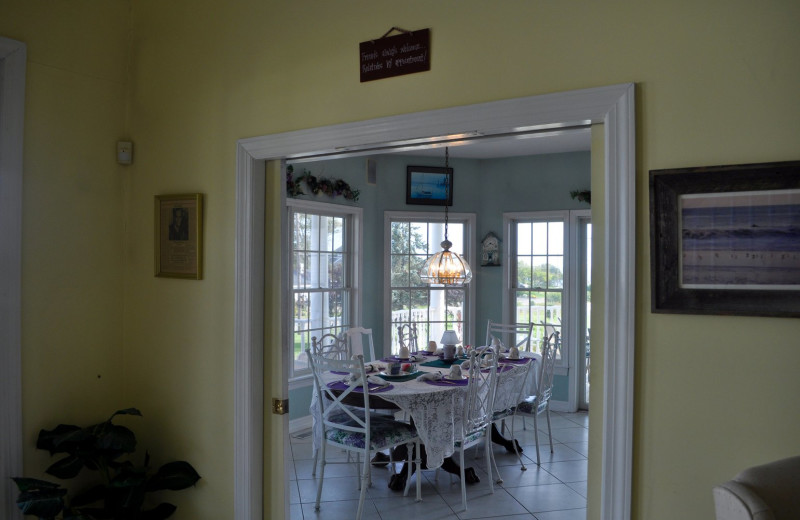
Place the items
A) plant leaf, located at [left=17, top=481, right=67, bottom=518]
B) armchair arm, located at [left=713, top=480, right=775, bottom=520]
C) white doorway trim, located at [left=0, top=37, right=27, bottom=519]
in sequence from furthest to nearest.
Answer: white doorway trim, located at [left=0, top=37, right=27, bottom=519] < plant leaf, located at [left=17, top=481, right=67, bottom=518] < armchair arm, located at [left=713, top=480, right=775, bottom=520]

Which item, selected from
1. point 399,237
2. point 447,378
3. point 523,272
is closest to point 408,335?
point 399,237

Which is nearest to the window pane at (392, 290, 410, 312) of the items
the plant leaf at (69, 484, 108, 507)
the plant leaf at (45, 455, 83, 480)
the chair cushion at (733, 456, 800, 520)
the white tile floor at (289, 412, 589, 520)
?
the white tile floor at (289, 412, 589, 520)

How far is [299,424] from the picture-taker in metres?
5.66

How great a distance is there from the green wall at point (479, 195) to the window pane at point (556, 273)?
572 millimetres

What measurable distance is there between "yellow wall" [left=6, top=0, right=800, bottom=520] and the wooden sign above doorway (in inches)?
1.7

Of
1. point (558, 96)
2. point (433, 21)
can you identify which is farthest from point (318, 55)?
point (558, 96)

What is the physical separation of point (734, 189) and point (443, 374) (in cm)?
306

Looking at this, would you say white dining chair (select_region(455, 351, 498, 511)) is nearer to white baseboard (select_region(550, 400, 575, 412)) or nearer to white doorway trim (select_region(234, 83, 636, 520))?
white doorway trim (select_region(234, 83, 636, 520))

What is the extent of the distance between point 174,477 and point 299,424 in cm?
294

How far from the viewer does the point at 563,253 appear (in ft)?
21.6

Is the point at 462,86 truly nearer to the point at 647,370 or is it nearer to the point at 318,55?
the point at 318,55

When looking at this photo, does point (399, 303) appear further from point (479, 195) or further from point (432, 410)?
point (432, 410)

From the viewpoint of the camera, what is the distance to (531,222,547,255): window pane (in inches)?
264

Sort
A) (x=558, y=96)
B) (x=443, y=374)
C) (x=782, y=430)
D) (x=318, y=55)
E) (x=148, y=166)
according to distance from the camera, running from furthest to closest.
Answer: (x=443, y=374), (x=148, y=166), (x=318, y=55), (x=558, y=96), (x=782, y=430)
